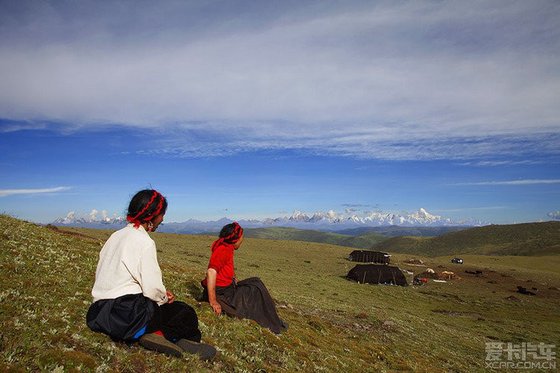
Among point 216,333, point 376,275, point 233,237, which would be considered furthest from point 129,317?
point 376,275


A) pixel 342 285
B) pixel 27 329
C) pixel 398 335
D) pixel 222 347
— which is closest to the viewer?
pixel 27 329

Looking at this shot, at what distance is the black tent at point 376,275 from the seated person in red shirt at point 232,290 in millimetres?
51073

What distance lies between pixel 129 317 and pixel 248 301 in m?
6.85

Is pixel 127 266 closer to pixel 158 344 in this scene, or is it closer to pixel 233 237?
pixel 158 344

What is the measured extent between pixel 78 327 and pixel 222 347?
428 cm

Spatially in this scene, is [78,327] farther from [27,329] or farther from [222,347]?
[222,347]

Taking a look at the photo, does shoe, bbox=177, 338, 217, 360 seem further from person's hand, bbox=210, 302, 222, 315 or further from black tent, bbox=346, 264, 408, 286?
black tent, bbox=346, 264, 408, 286

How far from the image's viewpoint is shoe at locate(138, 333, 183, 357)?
9.04m

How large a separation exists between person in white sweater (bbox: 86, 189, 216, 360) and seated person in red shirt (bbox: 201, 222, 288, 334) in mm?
4065

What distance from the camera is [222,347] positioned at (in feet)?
38.4

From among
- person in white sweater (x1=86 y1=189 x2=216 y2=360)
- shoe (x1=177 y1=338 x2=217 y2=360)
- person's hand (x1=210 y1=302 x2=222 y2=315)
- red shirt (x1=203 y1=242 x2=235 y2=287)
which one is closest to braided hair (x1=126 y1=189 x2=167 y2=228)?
person in white sweater (x1=86 y1=189 x2=216 y2=360)

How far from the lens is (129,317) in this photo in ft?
28.2

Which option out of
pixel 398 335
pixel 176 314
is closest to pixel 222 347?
pixel 176 314

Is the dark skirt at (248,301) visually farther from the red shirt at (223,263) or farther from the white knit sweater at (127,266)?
the white knit sweater at (127,266)
